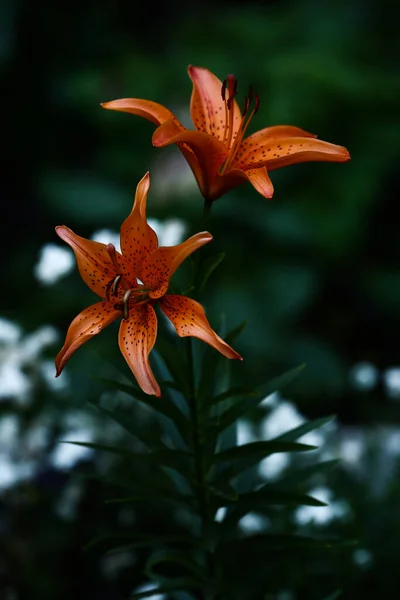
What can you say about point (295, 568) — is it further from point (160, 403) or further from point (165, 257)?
point (165, 257)

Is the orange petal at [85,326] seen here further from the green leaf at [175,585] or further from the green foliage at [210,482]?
the green leaf at [175,585]

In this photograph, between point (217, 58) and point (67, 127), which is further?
point (67, 127)

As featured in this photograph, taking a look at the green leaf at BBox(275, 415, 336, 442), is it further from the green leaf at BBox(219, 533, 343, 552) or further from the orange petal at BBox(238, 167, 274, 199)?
the orange petal at BBox(238, 167, 274, 199)

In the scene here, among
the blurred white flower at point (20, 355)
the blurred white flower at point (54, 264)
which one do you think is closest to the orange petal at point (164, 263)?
the blurred white flower at point (54, 264)

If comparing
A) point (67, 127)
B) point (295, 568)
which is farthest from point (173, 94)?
point (295, 568)

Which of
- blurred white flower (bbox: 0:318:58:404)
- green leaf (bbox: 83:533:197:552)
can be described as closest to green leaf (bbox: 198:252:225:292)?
green leaf (bbox: 83:533:197:552)

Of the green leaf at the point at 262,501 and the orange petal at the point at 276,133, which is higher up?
the orange petal at the point at 276,133

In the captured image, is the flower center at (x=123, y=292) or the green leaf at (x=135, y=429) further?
the green leaf at (x=135, y=429)
